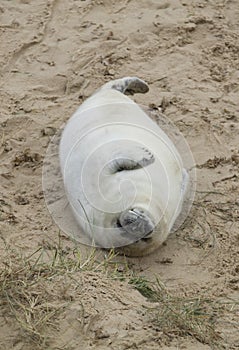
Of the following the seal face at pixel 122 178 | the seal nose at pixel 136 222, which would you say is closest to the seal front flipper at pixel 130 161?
the seal face at pixel 122 178

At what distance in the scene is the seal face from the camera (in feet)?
17.2

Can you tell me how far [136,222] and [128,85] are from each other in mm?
1640

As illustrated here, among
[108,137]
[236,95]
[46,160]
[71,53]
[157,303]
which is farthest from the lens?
[71,53]

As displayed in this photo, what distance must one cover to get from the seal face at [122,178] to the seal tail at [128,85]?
0.45 m

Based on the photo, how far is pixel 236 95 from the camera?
673 centimetres

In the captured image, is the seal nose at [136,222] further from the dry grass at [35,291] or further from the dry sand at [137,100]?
the dry grass at [35,291]

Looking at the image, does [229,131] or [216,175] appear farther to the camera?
[229,131]

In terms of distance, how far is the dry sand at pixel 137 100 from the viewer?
14.0 feet

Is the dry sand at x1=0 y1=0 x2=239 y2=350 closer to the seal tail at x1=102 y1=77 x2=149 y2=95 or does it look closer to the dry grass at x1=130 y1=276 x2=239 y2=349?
the dry grass at x1=130 y1=276 x2=239 y2=349

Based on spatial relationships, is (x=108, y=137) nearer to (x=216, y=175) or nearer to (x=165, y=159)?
(x=165, y=159)

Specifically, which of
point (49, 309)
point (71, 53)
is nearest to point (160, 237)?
point (49, 309)

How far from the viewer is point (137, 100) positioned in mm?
6680

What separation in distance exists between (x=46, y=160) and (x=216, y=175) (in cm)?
117

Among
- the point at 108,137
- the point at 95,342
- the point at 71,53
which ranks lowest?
the point at 71,53
